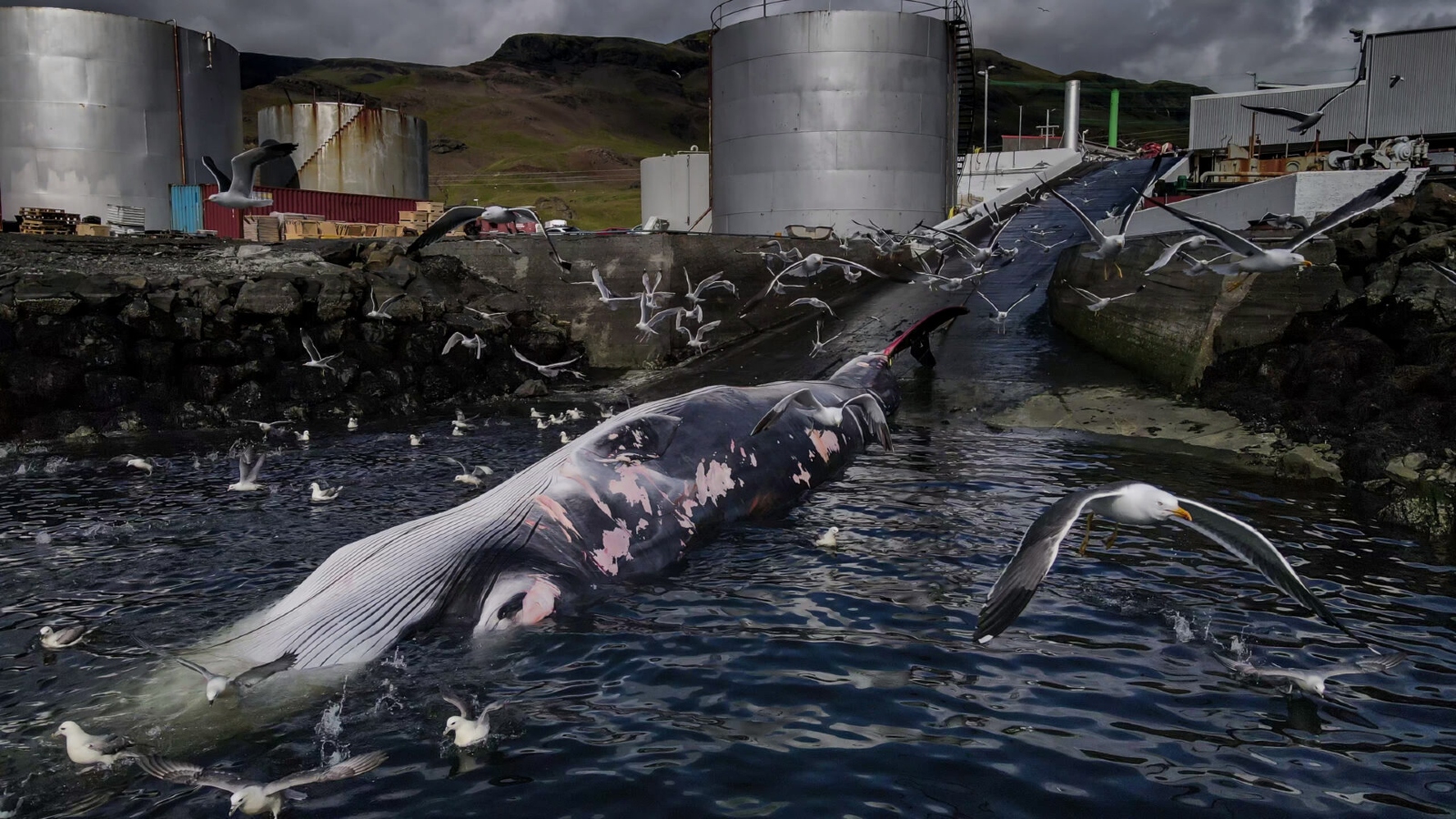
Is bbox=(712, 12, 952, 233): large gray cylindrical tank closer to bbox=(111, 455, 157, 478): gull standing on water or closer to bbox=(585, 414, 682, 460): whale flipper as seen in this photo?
bbox=(111, 455, 157, 478): gull standing on water

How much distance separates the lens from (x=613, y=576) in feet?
26.2

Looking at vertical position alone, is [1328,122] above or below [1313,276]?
above

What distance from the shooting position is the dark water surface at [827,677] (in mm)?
A: 5340

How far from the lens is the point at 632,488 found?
27.7 ft

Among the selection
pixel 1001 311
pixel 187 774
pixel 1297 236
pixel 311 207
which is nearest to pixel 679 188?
pixel 311 207

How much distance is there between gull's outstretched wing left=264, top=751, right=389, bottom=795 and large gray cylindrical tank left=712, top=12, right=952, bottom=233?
113 feet

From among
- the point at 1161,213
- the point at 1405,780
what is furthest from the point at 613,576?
the point at 1161,213

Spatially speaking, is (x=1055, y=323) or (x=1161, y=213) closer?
(x=1055, y=323)

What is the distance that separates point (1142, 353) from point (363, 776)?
55.6 feet

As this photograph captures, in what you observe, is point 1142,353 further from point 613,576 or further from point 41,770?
point 41,770

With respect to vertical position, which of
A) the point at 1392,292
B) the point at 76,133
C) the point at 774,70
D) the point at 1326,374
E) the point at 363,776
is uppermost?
the point at 774,70

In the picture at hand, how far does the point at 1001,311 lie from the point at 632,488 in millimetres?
17197

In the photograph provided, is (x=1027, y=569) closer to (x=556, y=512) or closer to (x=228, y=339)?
(x=556, y=512)

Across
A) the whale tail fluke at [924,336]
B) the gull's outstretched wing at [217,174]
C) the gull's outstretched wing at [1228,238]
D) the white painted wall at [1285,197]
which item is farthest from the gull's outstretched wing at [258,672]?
the white painted wall at [1285,197]
